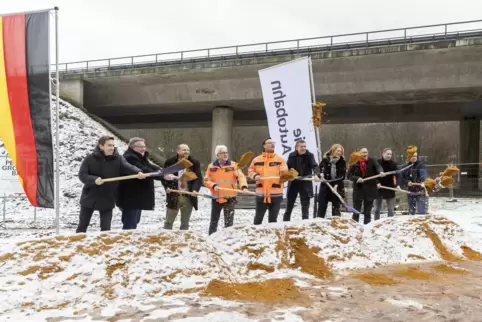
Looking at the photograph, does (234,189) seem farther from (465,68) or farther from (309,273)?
(465,68)

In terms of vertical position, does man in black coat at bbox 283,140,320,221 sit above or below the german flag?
below

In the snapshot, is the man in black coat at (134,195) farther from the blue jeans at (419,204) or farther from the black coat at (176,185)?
the blue jeans at (419,204)

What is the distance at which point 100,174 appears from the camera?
16.6 feet

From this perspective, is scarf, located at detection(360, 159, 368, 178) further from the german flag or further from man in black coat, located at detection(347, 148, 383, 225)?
the german flag

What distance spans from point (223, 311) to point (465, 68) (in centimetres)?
1603

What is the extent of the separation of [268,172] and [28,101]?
13.2ft

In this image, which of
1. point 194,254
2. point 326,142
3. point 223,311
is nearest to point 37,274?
point 194,254

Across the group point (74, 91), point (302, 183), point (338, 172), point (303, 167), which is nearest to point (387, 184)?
point (338, 172)

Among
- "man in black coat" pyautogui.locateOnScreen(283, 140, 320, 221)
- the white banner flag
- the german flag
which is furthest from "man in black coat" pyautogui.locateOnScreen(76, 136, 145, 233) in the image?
the white banner flag

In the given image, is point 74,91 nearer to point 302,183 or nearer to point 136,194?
point 136,194

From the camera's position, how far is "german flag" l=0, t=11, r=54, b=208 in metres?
6.24

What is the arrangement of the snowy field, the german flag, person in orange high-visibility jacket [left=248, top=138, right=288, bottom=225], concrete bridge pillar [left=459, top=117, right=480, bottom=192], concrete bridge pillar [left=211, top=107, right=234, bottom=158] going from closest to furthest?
the snowy field < person in orange high-visibility jacket [left=248, top=138, right=288, bottom=225] < the german flag < concrete bridge pillar [left=211, top=107, right=234, bottom=158] < concrete bridge pillar [left=459, top=117, right=480, bottom=192]

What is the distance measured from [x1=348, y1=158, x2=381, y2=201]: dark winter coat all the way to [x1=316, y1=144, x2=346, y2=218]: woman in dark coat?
551 millimetres

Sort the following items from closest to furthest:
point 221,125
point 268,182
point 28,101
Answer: point 268,182 < point 28,101 < point 221,125
